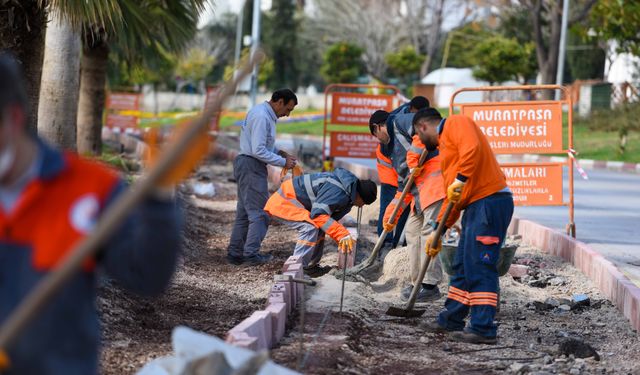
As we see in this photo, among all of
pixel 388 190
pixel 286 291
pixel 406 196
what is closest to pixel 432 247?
pixel 286 291

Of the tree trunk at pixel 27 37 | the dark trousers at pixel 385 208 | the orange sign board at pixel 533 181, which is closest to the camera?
the tree trunk at pixel 27 37

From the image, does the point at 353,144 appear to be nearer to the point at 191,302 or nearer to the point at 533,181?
the point at 533,181

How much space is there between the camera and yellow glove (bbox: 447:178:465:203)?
6.70m

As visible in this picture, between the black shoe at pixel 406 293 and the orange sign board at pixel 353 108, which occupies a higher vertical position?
the orange sign board at pixel 353 108

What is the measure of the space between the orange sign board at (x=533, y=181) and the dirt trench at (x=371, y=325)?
156cm

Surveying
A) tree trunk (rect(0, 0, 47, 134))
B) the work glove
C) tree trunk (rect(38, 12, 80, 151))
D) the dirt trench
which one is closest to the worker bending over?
the dirt trench

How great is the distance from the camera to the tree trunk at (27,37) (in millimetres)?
9047

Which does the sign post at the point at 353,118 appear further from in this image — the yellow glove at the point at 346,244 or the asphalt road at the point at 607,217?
the yellow glove at the point at 346,244

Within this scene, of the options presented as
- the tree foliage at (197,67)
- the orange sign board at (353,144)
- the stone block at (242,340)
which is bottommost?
the stone block at (242,340)

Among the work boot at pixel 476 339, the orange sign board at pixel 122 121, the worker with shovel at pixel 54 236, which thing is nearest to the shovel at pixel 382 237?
the work boot at pixel 476 339

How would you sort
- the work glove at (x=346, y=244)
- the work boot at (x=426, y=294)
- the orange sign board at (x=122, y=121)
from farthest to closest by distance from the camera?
the orange sign board at (x=122, y=121)
the work boot at (x=426, y=294)
the work glove at (x=346, y=244)

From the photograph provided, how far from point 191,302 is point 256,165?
7.36ft

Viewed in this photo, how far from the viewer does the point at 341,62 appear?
51.9m

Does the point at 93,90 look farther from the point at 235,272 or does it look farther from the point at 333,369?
the point at 333,369
